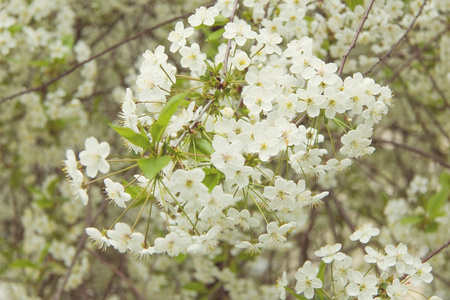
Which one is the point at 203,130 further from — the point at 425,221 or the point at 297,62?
the point at 425,221

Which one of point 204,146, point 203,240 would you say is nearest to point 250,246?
point 203,240

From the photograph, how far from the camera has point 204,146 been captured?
4.52 feet

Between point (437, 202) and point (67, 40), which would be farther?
point (67, 40)

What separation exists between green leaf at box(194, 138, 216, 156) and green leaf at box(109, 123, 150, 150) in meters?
0.15

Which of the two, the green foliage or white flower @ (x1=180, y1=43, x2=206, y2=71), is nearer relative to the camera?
the green foliage

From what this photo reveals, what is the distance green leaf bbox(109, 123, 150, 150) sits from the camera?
127 centimetres

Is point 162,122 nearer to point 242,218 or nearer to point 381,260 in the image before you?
point 242,218

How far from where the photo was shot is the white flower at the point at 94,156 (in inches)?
49.7

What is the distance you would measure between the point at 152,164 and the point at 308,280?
2.41ft

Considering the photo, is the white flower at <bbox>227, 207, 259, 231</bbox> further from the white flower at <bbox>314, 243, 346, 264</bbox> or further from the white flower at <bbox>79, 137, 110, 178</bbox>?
the white flower at <bbox>79, 137, 110, 178</bbox>

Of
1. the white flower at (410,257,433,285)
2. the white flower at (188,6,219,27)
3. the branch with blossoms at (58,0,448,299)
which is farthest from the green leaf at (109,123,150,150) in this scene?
the white flower at (410,257,433,285)

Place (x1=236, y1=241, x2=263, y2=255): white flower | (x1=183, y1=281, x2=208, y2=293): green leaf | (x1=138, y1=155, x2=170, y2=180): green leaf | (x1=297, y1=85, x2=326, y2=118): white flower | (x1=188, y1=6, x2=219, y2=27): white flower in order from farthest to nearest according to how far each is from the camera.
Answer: (x1=183, y1=281, x2=208, y2=293): green leaf, (x1=188, y1=6, x2=219, y2=27): white flower, (x1=236, y1=241, x2=263, y2=255): white flower, (x1=297, y1=85, x2=326, y2=118): white flower, (x1=138, y1=155, x2=170, y2=180): green leaf

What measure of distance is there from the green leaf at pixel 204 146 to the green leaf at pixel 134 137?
0.15 m

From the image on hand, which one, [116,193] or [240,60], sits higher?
[240,60]
